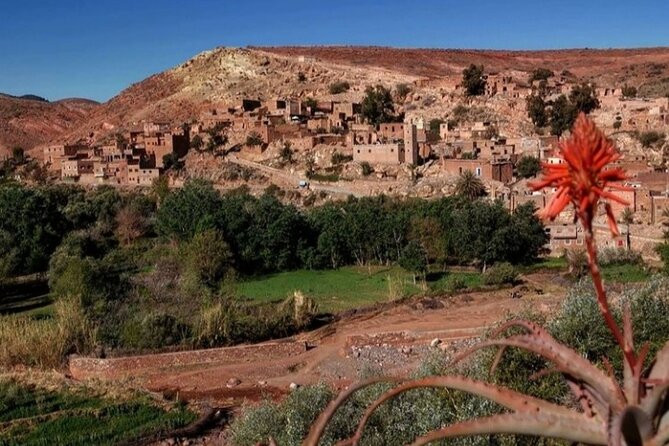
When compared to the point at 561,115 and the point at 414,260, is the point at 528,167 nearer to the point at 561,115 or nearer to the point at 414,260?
the point at 561,115

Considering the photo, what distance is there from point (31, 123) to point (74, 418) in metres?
72.8

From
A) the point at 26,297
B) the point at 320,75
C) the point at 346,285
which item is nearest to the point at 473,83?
the point at 320,75

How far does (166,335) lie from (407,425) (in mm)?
12268

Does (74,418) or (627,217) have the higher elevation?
(627,217)

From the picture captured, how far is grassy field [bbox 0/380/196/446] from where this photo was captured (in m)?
12.1

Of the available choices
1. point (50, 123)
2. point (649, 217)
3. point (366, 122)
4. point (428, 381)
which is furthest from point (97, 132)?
point (428, 381)

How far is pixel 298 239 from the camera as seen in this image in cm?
2938

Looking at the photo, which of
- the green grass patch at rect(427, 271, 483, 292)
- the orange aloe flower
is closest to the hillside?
the green grass patch at rect(427, 271, 483, 292)

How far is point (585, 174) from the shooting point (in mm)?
1374

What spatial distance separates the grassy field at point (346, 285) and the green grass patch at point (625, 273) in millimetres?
4212

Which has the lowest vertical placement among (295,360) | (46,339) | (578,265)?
(295,360)

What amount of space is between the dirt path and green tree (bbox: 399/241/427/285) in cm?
571

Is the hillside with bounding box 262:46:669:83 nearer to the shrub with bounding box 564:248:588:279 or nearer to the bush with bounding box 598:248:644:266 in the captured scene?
the bush with bounding box 598:248:644:266

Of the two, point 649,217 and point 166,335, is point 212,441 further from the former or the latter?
point 649,217
